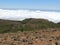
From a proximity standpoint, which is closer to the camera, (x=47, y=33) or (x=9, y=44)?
(x=9, y=44)

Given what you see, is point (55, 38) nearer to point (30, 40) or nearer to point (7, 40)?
point (30, 40)

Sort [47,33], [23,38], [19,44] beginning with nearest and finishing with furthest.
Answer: [19,44], [23,38], [47,33]

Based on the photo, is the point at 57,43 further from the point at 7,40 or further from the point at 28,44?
the point at 7,40

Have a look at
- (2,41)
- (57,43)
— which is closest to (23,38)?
(2,41)

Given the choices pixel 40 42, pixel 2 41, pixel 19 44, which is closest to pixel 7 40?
pixel 2 41

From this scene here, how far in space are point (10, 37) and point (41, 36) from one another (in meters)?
2.78

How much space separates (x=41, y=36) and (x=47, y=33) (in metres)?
1.85

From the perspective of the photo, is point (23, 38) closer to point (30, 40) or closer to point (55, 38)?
point (30, 40)

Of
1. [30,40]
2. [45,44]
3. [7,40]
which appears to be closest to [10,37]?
[7,40]

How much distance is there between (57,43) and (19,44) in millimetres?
3018

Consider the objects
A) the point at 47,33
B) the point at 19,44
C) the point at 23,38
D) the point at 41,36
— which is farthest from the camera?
the point at 47,33

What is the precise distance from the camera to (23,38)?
18.8 meters

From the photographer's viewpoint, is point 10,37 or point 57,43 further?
point 10,37

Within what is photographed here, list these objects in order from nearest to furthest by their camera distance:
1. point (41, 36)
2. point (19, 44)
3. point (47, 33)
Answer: point (19, 44)
point (41, 36)
point (47, 33)
